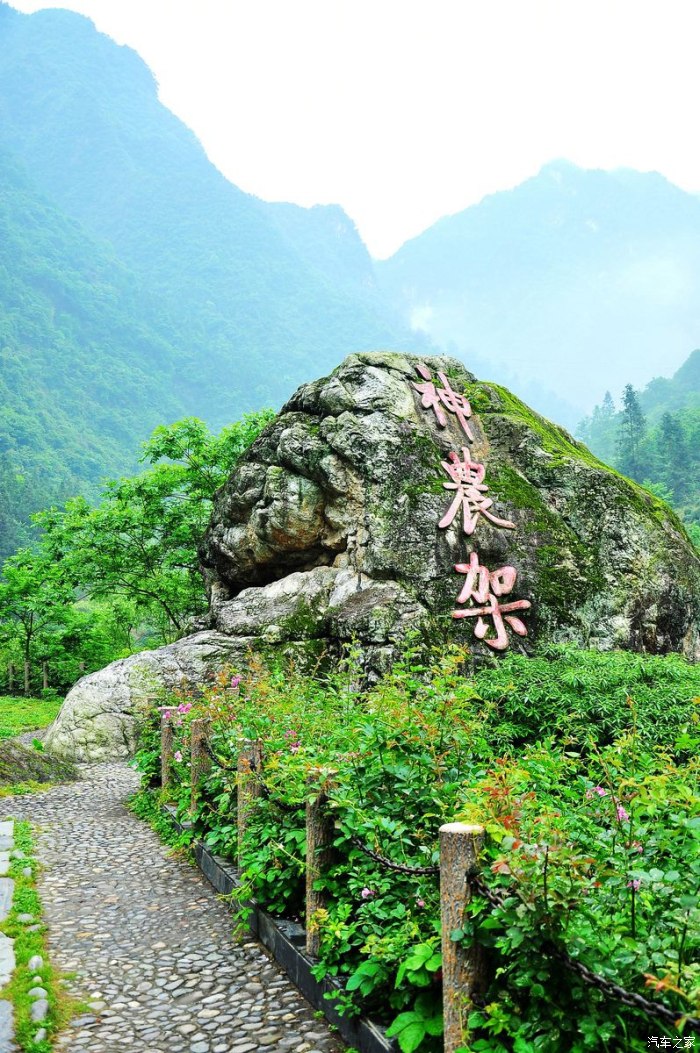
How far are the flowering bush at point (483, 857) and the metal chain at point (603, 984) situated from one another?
0.03m

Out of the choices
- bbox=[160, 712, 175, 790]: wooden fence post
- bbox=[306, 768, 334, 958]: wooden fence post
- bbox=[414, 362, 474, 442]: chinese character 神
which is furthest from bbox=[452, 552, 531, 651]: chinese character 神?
bbox=[306, 768, 334, 958]: wooden fence post

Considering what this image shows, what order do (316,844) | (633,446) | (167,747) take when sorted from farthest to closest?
(633,446)
(167,747)
(316,844)

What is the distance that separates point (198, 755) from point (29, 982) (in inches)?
98.6

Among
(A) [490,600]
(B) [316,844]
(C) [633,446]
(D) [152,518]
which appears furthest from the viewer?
(C) [633,446]

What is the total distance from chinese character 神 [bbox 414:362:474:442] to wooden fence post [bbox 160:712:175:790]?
20.0 feet

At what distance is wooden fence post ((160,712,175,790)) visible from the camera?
743cm

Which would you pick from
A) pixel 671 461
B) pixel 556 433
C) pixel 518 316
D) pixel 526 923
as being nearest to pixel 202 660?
pixel 556 433

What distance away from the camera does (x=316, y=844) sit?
3754 mm

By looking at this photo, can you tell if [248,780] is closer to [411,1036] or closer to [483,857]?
[411,1036]

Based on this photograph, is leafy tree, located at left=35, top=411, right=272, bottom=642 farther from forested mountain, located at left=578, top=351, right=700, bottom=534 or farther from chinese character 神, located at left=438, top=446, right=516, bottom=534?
forested mountain, located at left=578, top=351, right=700, bottom=534

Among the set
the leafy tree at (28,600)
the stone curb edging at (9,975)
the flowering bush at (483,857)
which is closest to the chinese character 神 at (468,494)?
the flowering bush at (483,857)

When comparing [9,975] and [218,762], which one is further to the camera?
[218,762]

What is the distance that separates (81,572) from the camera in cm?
1570

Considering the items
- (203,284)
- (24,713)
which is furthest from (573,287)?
(24,713)
